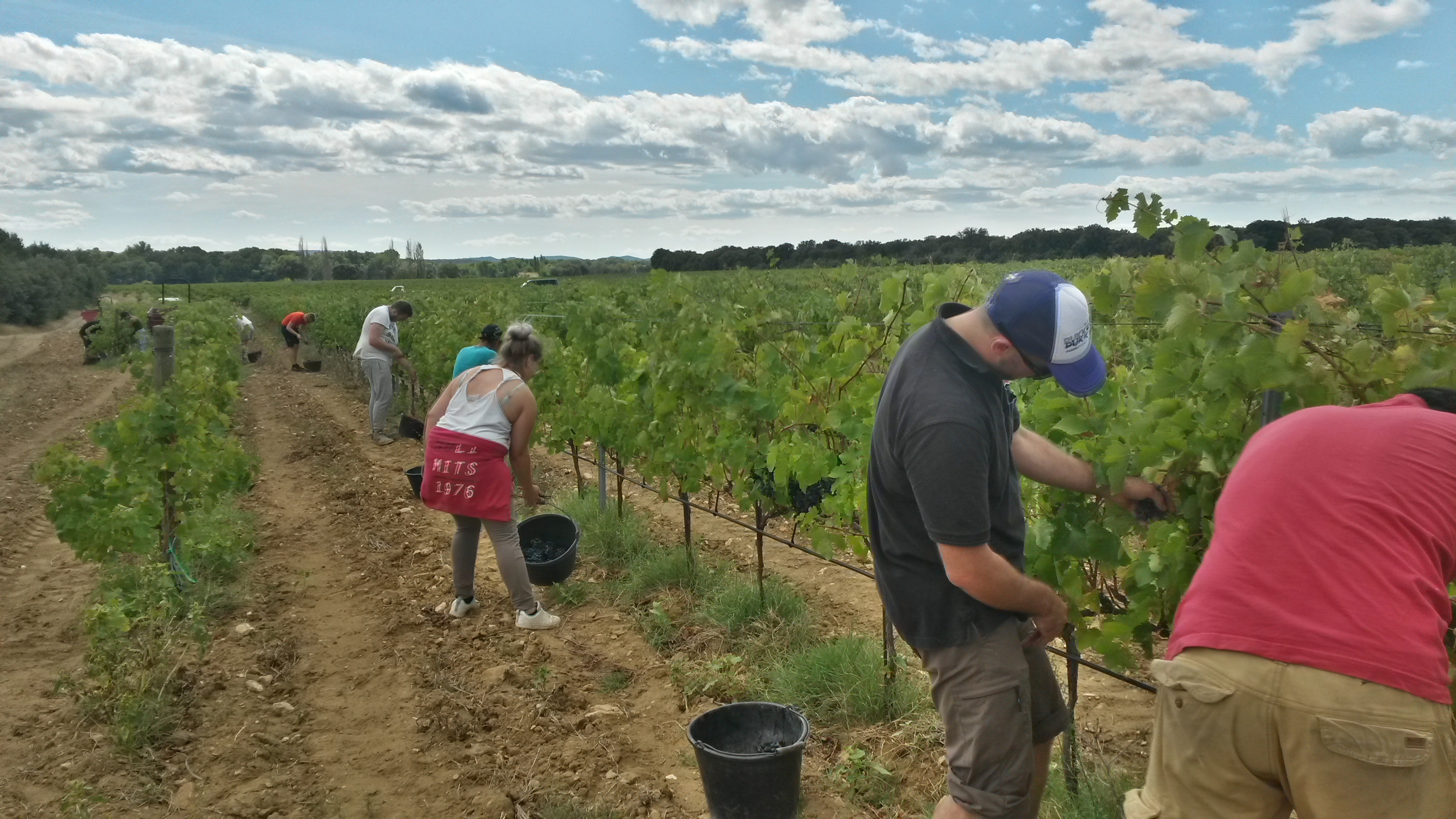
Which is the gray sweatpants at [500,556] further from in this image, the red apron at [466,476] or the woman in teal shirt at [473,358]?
the woman in teal shirt at [473,358]

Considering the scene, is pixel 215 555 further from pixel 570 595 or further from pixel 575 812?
pixel 575 812

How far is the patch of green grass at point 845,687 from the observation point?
400 cm

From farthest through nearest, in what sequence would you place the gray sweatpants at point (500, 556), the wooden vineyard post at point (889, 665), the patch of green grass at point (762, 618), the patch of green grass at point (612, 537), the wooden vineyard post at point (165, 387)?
the patch of green grass at point (612, 537) < the wooden vineyard post at point (165, 387) < the gray sweatpants at point (500, 556) < the patch of green grass at point (762, 618) < the wooden vineyard post at point (889, 665)

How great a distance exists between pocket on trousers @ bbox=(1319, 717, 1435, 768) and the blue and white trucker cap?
2.83 ft

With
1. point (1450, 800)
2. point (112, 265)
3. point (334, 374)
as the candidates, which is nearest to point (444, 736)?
point (1450, 800)

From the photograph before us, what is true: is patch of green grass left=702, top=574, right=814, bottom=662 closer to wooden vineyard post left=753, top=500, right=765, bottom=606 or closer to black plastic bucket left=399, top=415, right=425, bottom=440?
wooden vineyard post left=753, top=500, right=765, bottom=606

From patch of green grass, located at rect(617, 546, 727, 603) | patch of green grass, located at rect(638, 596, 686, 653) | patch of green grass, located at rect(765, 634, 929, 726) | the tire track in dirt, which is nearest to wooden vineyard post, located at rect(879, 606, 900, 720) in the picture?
patch of green grass, located at rect(765, 634, 929, 726)

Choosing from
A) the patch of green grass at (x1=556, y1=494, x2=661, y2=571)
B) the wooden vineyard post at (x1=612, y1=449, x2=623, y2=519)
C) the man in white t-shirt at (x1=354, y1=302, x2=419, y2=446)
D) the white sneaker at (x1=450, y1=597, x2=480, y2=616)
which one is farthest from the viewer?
the man in white t-shirt at (x1=354, y1=302, x2=419, y2=446)

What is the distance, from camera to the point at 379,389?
1096cm

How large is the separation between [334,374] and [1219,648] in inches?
726

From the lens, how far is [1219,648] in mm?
1790

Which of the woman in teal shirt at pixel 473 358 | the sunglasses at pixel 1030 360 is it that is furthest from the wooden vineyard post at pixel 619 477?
the sunglasses at pixel 1030 360

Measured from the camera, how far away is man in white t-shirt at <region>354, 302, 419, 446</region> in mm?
Result: 10922

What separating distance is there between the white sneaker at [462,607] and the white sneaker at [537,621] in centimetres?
33
